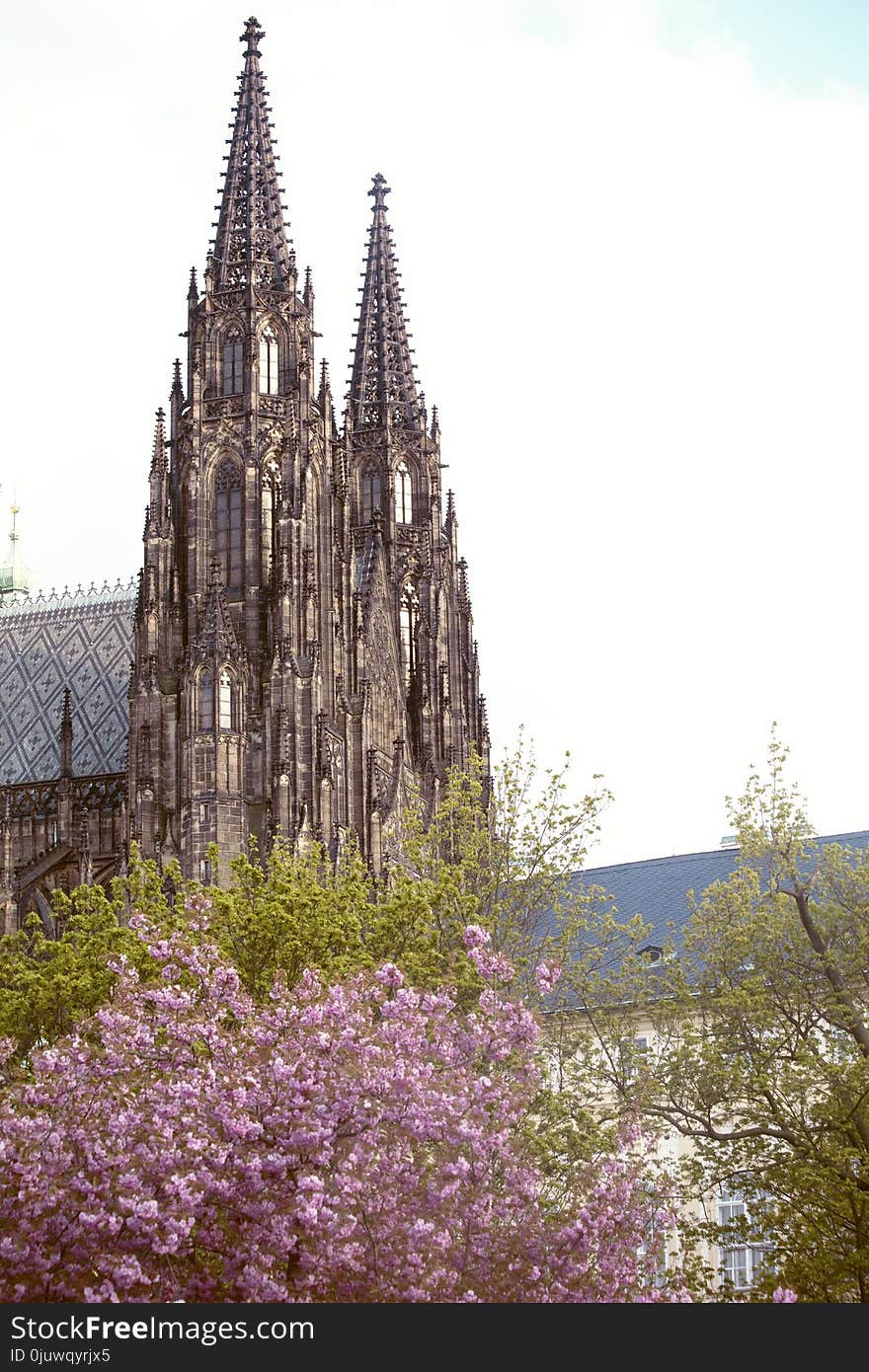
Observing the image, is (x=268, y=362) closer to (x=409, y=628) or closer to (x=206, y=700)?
(x=206, y=700)

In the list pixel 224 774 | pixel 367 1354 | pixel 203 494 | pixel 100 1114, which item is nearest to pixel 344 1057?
pixel 100 1114

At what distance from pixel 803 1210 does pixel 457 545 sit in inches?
1784

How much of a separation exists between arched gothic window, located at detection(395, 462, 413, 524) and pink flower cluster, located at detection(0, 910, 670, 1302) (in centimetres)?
4913

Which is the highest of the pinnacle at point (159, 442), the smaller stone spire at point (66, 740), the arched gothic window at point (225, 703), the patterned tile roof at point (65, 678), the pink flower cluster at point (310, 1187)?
the pinnacle at point (159, 442)

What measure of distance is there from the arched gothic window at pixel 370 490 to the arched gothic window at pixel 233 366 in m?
13.2

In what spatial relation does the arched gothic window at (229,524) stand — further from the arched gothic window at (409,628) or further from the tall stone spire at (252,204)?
the arched gothic window at (409,628)

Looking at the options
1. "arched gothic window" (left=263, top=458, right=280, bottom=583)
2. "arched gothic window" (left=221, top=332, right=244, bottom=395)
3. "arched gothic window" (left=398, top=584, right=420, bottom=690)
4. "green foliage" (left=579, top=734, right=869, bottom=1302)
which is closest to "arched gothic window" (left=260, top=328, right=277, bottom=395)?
"arched gothic window" (left=221, top=332, right=244, bottom=395)

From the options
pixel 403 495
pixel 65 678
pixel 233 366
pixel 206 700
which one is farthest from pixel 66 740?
pixel 403 495

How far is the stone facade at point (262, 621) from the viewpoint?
59.3 meters

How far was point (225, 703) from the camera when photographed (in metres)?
60.0

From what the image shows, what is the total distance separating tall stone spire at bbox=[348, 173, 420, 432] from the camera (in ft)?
259

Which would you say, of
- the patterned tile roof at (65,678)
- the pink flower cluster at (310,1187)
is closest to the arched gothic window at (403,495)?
the patterned tile roof at (65,678)

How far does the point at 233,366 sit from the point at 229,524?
17.9 ft

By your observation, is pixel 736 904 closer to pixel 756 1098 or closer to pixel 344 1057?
pixel 756 1098
